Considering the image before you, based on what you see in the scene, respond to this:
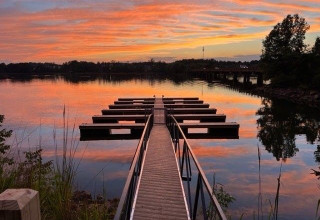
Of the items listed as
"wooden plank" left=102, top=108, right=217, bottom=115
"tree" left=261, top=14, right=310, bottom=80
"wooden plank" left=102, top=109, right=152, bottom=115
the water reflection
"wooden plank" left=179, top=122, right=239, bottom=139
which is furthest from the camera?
"tree" left=261, top=14, right=310, bottom=80

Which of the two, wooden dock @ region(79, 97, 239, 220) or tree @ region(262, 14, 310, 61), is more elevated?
tree @ region(262, 14, 310, 61)

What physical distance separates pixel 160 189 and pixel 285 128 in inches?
707

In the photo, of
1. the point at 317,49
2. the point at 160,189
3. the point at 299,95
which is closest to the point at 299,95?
the point at 299,95

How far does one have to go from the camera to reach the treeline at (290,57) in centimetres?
4389

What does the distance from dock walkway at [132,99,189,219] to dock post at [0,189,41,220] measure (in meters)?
5.28

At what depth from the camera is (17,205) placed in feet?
4.09

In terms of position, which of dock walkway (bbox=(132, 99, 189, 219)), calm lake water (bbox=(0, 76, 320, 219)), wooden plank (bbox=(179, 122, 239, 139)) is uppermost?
dock walkway (bbox=(132, 99, 189, 219))

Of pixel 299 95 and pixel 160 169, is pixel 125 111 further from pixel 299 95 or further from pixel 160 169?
pixel 299 95

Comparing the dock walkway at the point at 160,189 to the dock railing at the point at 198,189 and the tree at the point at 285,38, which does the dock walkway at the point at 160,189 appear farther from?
the tree at the point at 285,38

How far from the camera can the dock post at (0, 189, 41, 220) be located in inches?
49.0

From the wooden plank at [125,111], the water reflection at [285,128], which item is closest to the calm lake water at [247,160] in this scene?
the water reflection at [285,128]

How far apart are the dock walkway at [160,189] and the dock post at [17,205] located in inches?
208

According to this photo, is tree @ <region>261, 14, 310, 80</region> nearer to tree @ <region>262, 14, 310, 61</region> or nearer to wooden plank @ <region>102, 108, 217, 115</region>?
tree @ <region>262, 14, 310, 61</region>

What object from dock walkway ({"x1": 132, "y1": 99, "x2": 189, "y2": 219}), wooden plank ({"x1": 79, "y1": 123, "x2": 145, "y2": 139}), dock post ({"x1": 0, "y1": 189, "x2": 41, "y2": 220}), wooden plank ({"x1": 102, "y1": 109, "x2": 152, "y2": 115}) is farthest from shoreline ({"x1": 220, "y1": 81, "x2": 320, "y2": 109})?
dock post ({"x1": 0, "y1": 189, "x2": 41, "y2": 220})
